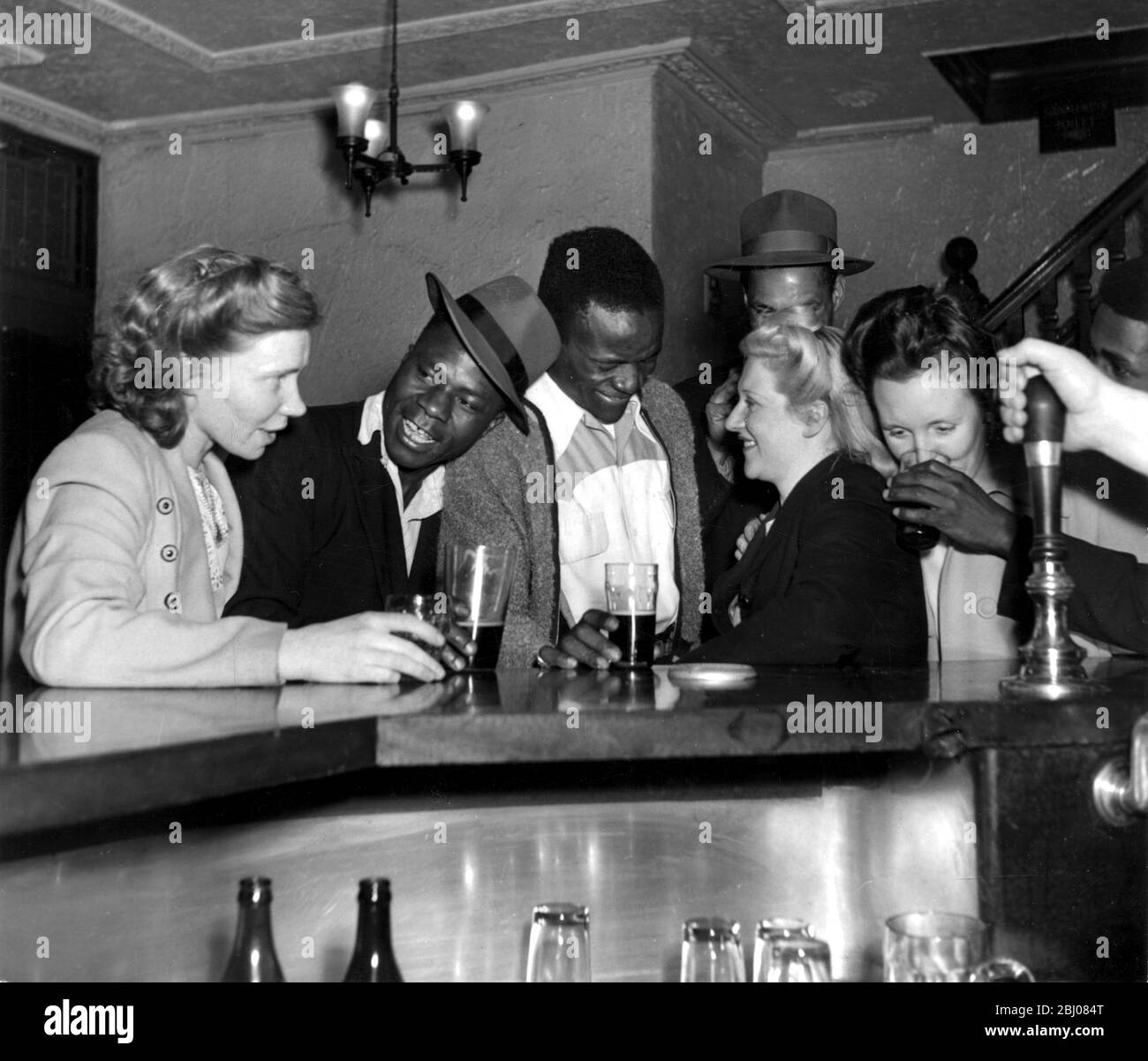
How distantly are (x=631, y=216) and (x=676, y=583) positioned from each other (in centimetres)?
259

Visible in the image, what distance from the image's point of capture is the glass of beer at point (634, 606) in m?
1.69

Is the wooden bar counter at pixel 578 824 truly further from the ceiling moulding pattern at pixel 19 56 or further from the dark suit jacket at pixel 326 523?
the ceiling moulding pattern at pixel 19 56

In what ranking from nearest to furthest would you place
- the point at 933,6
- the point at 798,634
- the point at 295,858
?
the point at 295,858 < the point at 798,634 < the point at 933,6

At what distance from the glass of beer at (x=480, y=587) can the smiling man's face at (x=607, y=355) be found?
928 mm

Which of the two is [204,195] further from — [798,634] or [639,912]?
[639,912]

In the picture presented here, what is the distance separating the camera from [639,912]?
1.36 m

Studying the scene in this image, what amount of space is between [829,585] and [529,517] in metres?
0.66

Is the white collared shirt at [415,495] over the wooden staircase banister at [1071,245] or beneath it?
beneath

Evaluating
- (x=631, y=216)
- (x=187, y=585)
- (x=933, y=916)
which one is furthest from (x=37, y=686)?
(x=631, y=216)

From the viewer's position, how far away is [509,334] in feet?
7.91

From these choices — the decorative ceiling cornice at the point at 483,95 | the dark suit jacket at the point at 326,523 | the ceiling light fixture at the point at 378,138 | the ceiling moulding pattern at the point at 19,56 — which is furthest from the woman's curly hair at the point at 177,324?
the ceiling moulding pattern at the point at 19,56

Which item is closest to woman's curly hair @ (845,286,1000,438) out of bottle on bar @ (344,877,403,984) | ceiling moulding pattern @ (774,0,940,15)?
bottle on bar @ (344,877,403,984)

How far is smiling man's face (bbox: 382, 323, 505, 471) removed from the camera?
7.73ft

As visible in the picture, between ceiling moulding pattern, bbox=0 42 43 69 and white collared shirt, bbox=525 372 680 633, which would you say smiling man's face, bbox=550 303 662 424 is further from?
ceiling moulding pattern, bbox=0 42 43 69
